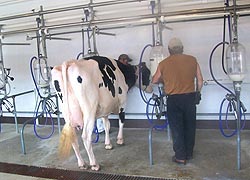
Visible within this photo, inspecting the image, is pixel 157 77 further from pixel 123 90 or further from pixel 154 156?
pixel 154 156

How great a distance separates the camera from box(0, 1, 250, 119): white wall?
4219 millimetres

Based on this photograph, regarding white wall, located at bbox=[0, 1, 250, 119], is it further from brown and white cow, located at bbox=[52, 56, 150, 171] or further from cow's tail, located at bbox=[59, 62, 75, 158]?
cow's tail, located at bbox=[59, 62, 75, 158]

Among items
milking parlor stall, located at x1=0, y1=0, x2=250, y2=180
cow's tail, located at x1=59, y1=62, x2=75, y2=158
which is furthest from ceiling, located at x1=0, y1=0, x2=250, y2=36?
cow's tail, located at x1=59, y1=62, x2=75, y2=158

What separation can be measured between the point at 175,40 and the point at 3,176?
98.2 inches

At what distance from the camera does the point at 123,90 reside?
13.0 ft

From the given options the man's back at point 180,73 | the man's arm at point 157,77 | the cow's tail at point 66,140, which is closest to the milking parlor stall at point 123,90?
the cow's tail at point 66,140

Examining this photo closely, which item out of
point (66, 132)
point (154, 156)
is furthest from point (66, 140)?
point (154, 156)

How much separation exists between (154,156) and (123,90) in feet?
3.47

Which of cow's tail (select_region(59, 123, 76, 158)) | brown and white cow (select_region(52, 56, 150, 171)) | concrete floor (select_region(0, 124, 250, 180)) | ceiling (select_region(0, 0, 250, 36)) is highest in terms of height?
ceiling (select_region(0, 0, 250, 36))

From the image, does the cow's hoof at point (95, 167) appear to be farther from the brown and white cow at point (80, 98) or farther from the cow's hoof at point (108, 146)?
the cow's hoof at point (108, 146)

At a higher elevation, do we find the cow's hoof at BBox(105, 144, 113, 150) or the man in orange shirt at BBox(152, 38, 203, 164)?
the man in orange shirt at BBox(152, 38, 203, 164)

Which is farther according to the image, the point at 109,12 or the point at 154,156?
the point at 109,12

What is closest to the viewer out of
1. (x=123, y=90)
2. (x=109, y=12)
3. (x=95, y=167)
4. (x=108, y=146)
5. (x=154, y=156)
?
(x=95, y=167)

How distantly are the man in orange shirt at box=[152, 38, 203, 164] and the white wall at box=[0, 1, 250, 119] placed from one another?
1.34 m
